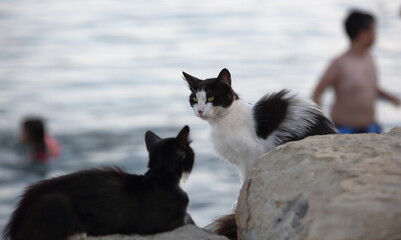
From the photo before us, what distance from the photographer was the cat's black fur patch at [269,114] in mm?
4859

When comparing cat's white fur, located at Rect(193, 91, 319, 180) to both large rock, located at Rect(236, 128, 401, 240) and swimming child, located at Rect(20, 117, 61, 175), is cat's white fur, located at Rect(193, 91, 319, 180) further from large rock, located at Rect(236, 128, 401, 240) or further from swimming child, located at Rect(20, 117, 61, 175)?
swimming child, located at Rect(20, 117, 61, 175)

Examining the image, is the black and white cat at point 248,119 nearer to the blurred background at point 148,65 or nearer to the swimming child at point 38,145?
the blurred background at point 148,65

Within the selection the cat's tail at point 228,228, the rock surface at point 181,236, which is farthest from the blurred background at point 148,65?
the rock surface at point 181,236

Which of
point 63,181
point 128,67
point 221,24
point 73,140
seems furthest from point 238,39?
point 63,181

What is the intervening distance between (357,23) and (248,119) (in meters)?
5.13

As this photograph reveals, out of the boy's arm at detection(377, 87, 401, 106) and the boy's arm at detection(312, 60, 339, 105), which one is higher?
the boy's arm at detection(312, 60, 339, 105)

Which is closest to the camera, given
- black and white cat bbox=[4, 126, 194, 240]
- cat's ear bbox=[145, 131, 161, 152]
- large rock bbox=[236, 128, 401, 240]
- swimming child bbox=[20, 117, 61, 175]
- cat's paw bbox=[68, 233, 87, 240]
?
large rock bbox=[236, 128, 401, 240]

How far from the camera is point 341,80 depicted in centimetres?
→ 957

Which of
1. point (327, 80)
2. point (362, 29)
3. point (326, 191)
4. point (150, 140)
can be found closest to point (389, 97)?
point (327, 80)

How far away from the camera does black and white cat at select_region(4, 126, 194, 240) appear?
3.97 meters

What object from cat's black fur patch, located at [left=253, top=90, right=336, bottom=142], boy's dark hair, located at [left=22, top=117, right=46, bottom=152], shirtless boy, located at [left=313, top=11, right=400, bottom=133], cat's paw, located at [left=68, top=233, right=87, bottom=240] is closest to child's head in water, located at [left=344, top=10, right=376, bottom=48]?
shirtless boy, located at [left=313, top=11, right=400, bottom=133]

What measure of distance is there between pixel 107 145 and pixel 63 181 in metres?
10.5

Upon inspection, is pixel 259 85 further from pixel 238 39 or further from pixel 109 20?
pixel 109 20

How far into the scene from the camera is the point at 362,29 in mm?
9547
